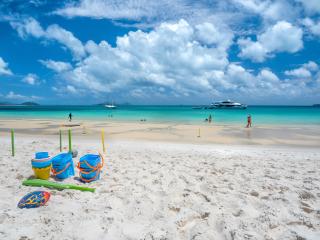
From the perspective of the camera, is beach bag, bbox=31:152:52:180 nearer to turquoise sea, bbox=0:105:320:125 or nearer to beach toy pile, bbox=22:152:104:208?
beach toy pile, bbox=22:152:104:208

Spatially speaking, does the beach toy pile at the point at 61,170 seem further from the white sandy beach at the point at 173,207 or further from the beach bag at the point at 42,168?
the white sandy beach at the point at 173,207

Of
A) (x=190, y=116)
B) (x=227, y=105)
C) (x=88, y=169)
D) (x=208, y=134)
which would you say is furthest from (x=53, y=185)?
(x=227, y=105)

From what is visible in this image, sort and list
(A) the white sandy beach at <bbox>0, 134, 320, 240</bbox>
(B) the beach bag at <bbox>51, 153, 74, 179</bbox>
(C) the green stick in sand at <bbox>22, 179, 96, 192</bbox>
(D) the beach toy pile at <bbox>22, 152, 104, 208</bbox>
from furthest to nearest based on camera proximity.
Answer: (B) the beach bag at <bbox>51, 153, 74, 179</bbox> < (D) the beach toy pile at <bbox>22, 152, 104, 208</bbox> < (C) the green stick in sand at <bbox>22, 179, 96, 192</bbox> < (A) the white sandy beach at <bbox>0, 134, 320, 240</bbox>

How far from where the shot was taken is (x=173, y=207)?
4.30m

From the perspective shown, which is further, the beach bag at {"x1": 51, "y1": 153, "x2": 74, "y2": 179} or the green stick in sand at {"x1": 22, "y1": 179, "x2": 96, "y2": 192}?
the beach bag at {"x1": 51, "y1": 153, "x2": 74, "y2": 179}

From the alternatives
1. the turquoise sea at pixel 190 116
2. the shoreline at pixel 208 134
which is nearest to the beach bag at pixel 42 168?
the shoreline at pixel 208 134

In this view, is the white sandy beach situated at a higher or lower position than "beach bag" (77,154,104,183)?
lower

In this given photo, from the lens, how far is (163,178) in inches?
233

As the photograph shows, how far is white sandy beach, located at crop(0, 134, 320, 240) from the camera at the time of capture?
137 inches

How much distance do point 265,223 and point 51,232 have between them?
3.63m

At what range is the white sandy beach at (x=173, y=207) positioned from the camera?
11.4 feet

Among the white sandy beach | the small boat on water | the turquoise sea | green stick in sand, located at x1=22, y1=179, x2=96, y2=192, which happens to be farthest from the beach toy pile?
the small boat on water

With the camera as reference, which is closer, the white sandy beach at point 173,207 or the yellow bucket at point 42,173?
the white sandy beach at point 173,207

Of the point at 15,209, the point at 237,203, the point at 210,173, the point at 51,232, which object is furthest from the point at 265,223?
the point at 15,209
